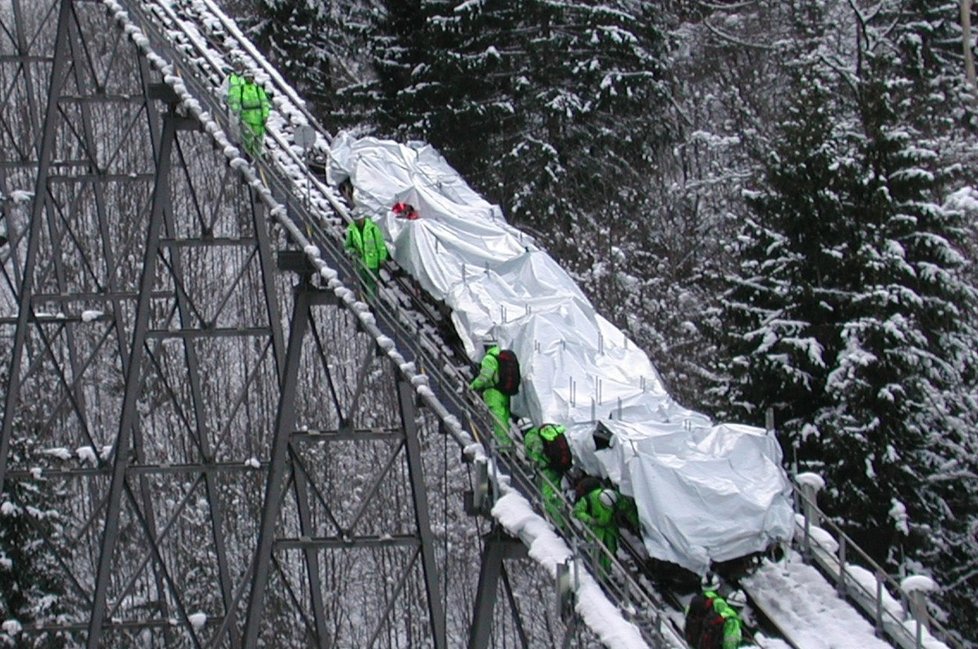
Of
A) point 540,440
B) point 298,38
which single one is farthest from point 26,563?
point 540,440

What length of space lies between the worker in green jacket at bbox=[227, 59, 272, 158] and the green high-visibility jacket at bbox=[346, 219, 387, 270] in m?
1.64

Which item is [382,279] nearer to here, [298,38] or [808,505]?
[808,505]

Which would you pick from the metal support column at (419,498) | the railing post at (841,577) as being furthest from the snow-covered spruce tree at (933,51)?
the railing post at (841,577)

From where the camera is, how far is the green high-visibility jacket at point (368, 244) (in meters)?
22.0

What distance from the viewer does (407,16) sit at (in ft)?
120

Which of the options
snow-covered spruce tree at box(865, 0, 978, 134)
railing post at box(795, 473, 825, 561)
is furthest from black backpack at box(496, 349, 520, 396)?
snow-covered spruce tree at box(865, 0, 978, 134)

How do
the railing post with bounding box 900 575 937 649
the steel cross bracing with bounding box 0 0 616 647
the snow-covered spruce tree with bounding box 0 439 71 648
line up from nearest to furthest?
the railing post with bounding box 900 575 937 649 < the steel cross bracing with bounding box 0 0 616 647 < the snow-covered spruce tree with bounding box 0 439 71 648

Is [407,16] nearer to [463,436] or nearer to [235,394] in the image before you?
[235,394]

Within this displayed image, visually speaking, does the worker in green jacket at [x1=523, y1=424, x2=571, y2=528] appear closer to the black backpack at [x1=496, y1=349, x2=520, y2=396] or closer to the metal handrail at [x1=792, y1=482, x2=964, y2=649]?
the black backpack at [x1=496, y1=349, x2=520, y2=396]

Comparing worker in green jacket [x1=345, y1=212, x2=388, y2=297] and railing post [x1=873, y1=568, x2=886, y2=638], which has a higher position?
worker in green jacket [x1=345, y1=212, x2=388, y2=297]

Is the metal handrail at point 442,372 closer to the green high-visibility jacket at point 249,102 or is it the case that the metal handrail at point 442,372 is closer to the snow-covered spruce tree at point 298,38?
the green high-visibility jacket at point 249,102

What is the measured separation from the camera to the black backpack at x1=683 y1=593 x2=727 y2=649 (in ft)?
48.1

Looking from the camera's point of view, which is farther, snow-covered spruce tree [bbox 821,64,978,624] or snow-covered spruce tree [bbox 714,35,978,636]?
snow-covered spruce tree [bbox 714,35,978,636]

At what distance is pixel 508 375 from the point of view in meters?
19.1
